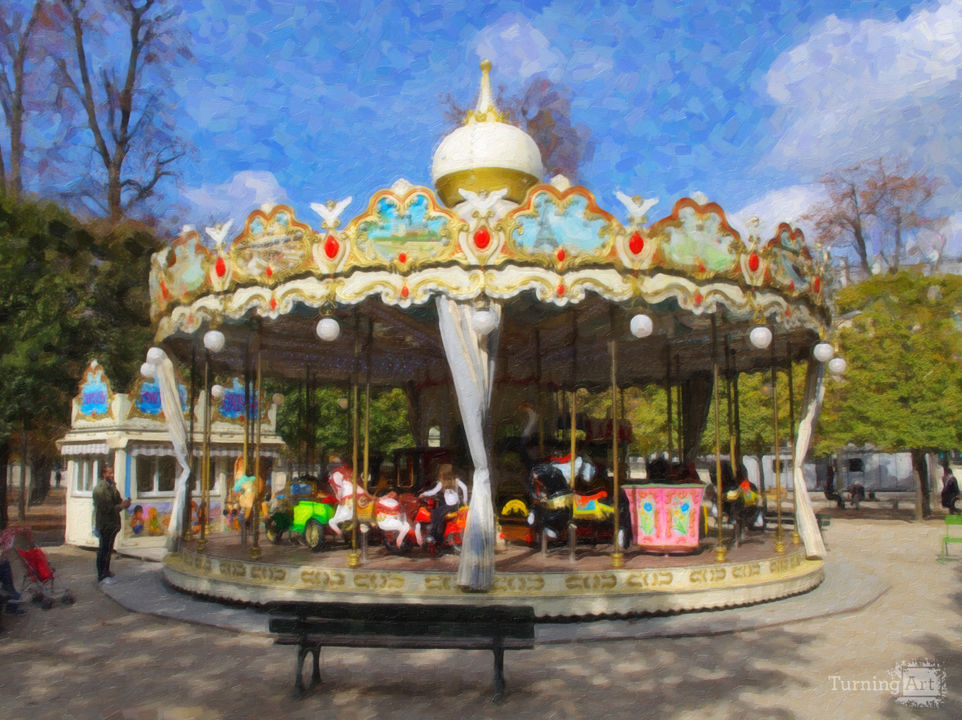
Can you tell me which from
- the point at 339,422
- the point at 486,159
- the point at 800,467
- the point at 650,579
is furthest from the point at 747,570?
the point at 339,422

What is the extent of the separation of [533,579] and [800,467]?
16.5 feet

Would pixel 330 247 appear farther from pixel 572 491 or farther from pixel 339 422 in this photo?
pixel 339 422

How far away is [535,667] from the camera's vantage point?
6.43 meters

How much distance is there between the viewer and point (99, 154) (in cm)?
2544

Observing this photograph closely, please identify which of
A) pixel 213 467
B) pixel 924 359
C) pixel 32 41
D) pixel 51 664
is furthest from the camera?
pixel 32 41

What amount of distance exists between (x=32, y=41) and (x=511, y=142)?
68.1 ft

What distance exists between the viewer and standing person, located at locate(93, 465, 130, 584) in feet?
35.4

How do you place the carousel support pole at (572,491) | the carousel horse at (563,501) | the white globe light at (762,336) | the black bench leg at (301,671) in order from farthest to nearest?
1. the carousel horse at (563,501)
2. the white globe light at (762,336)
3. the carousel support pole at (572,491)
4. the black bench leg at (301,671)

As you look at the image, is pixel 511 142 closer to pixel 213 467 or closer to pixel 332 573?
pixel 332 573

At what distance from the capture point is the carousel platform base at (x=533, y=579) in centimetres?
812

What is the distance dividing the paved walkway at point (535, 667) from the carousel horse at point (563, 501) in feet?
6.18

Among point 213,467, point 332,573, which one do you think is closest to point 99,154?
point 213,467

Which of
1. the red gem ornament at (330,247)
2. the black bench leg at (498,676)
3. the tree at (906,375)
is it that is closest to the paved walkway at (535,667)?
the black bench leg at (498,676)

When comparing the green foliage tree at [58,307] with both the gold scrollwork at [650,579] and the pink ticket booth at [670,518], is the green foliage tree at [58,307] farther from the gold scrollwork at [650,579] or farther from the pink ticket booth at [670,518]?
the gold scrollwork at [650,579]
